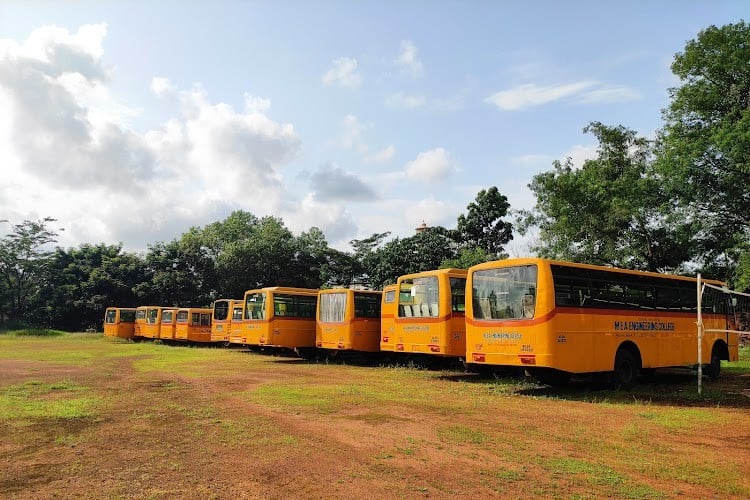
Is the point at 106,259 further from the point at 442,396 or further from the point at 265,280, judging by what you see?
the point at 442,396

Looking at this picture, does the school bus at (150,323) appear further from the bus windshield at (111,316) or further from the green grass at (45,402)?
the green grass at (45,402)

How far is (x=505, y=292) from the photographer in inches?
488

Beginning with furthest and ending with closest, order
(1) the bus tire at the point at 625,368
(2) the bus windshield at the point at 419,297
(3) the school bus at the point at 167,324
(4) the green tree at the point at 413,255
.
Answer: (4) the green tree at the point at 413,255 → (3) the school bus at the point at 167,324 → (2) the bus windshield at the point at 419,297 → (1) the bus tire at the point at 625,368

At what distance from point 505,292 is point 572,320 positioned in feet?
4.92

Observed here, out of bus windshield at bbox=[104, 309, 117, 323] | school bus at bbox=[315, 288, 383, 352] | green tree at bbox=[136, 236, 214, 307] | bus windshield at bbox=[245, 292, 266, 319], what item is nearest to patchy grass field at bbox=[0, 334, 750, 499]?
school bus at bbox=[315, 288, 383, 352]

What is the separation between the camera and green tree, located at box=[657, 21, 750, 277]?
2352cm

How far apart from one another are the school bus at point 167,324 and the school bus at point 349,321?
16600mm

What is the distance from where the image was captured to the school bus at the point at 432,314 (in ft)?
52.0

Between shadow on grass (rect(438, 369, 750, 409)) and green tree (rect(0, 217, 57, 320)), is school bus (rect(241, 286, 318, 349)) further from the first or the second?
green tree (rect(0, 217, 57, 320))

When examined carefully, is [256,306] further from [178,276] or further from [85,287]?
[85,287]

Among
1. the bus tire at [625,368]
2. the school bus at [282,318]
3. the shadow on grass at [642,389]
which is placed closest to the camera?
the shadow on grass at [642,389]

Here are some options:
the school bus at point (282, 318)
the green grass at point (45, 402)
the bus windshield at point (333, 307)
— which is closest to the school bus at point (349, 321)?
the bus windshield at point (333, 307)

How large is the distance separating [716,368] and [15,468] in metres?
16.8

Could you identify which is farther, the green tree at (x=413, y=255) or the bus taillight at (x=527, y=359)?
the green tree at (x=413, y=255)
